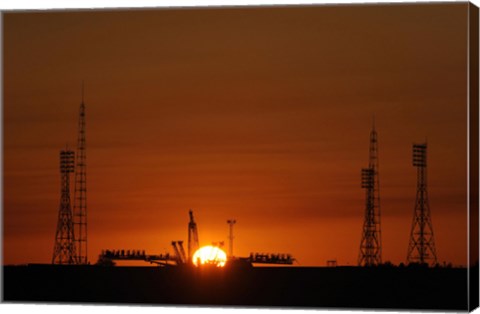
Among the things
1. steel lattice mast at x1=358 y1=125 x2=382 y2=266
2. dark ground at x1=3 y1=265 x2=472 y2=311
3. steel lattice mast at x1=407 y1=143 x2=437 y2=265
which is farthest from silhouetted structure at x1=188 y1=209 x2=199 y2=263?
steel lattice mast at x1=407 y1=143 x2=437 y2=265

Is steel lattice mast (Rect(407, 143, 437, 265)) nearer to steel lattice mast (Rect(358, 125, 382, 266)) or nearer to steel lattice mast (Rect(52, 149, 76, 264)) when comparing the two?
steel lattice mast (Rect(358, 125, 382, 266))

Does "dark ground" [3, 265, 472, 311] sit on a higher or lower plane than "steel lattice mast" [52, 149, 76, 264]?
lower

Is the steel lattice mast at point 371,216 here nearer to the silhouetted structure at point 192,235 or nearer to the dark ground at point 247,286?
the dark ground at point 247,286

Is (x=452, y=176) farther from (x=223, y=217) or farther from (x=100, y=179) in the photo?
(x=100, y=179)

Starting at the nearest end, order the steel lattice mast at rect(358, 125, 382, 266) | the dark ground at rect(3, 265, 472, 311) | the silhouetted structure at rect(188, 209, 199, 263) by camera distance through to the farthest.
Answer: the dark ground at rect(3, 265, 472, 311), the steel lattice mast at rect(358, 125, 382, 266), the silhouetted structure at rect(188, 209, 199, 263)

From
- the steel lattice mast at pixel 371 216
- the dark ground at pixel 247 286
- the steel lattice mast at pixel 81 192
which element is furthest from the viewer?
the steel lattice mast at pixel 81 192

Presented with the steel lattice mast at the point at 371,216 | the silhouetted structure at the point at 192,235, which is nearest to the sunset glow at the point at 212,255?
the silhouetted structure at the point at 192,235
